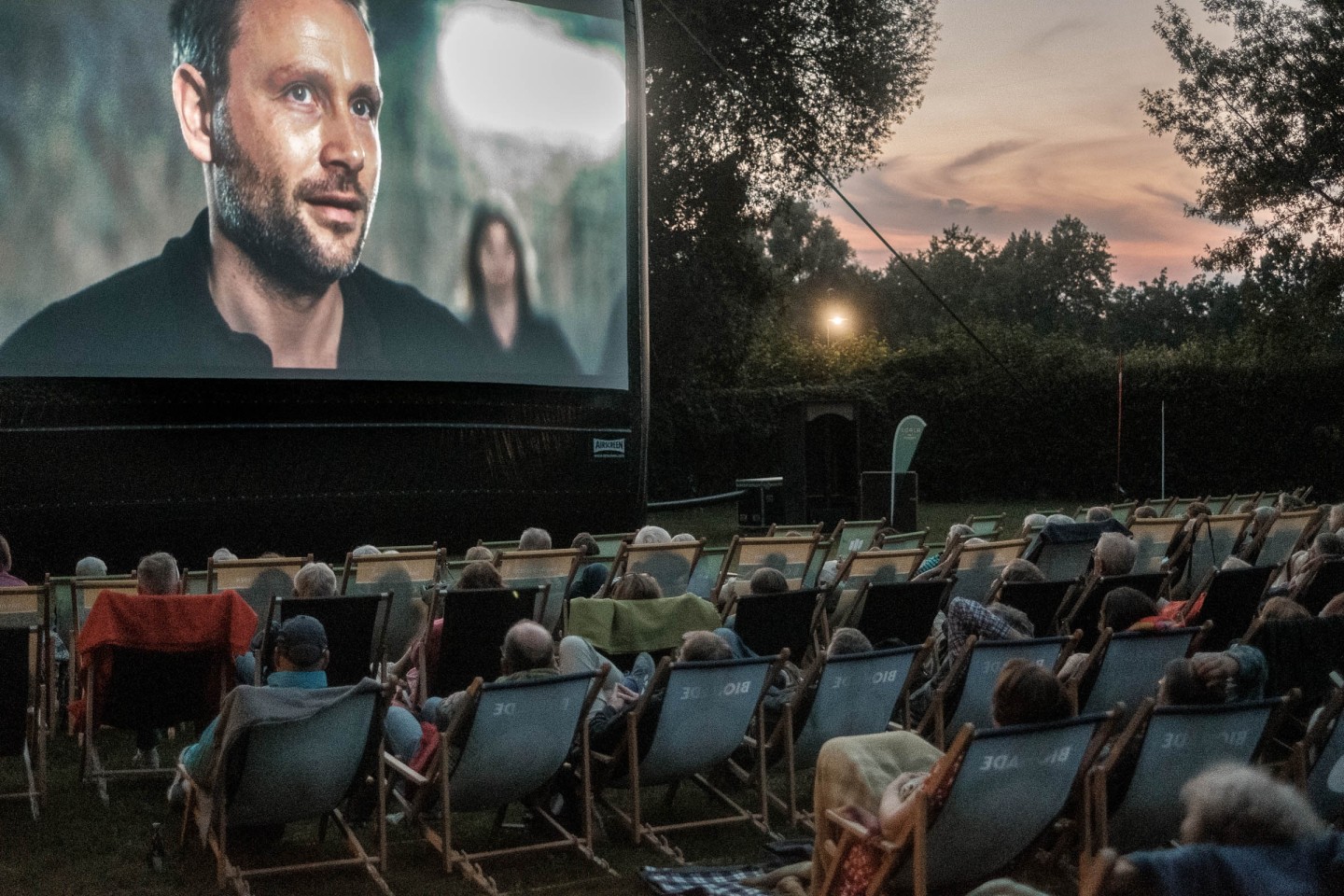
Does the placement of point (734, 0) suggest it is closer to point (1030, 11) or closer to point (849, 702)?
point (1030, 11)

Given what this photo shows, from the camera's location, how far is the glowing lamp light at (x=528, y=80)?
11.9m

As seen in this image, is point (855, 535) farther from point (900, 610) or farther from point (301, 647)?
point (301, 647)

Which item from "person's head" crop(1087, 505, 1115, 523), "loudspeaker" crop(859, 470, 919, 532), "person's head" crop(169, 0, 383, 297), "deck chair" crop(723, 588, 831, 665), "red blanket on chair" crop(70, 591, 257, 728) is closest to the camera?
"red blanket on chair" crop(70, 591, 257, 728)

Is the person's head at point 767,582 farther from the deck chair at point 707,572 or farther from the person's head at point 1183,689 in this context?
the person's head at point 1183,689

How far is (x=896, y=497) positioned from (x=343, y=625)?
846 centimetres

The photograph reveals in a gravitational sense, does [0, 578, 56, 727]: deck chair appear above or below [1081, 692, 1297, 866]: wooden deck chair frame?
above

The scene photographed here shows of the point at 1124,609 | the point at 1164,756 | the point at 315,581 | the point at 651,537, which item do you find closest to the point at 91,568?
the point at 315,581

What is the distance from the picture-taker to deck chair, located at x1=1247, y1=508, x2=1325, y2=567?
27.5 feet

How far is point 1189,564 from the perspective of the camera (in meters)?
8.41

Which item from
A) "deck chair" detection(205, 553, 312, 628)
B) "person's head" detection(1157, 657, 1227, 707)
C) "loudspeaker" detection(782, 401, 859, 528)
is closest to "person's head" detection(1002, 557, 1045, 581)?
"person's head" detection(1157, 657, 1227, 707)

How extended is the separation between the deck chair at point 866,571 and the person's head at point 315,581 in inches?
Result: 91.9

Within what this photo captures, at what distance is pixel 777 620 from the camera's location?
223 inches

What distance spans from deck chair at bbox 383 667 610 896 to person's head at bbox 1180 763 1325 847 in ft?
7.41

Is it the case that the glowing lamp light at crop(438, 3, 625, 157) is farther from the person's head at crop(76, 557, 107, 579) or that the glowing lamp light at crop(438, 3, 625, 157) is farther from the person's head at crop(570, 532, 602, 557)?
the person's head at crop(76, 557, 107, 579)
